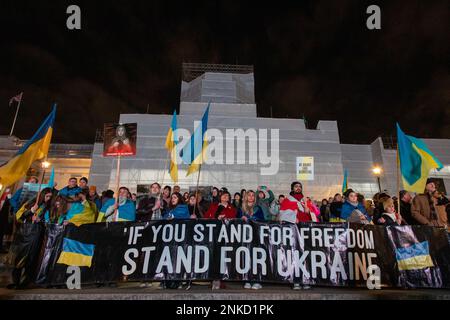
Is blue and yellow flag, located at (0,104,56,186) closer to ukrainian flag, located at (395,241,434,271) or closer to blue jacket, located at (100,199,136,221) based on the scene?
blue jacket, located at (100,199,136,221)

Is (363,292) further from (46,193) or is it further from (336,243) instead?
(46,193)

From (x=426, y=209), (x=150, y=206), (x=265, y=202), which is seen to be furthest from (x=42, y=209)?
(x=426, y=209)

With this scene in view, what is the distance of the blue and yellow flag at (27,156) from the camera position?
5.06 metres

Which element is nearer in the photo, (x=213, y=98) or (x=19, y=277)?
(x=19, y=277)

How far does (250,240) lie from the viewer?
15.7 feet

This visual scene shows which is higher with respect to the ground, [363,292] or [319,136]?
[319,136]

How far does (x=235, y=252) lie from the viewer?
4707 mm

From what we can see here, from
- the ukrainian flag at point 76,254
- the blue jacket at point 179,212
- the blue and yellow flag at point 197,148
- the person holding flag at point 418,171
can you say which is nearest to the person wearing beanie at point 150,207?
the blue jacket at point 179,212

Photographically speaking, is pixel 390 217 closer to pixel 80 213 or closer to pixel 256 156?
pixel 80 213

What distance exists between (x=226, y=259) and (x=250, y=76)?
34.4 metres

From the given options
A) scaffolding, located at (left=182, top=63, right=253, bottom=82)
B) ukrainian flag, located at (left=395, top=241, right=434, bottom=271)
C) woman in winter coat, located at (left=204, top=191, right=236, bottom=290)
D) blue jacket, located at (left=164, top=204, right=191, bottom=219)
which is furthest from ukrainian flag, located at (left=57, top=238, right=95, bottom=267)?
scaffolding, located at (left=182, top=63, right=253, bottom=82)

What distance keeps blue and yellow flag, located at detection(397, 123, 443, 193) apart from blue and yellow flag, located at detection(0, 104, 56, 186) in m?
7.29

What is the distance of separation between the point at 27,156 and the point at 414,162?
766 centimetres
